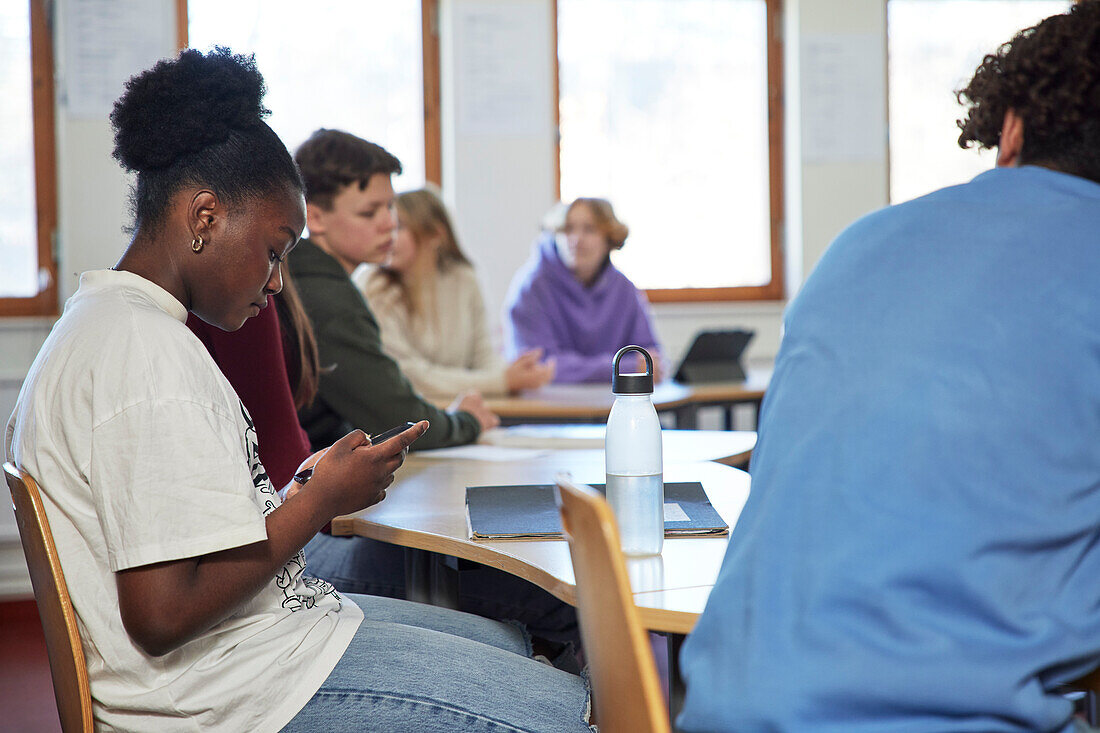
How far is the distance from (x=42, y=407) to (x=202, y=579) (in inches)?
9.5

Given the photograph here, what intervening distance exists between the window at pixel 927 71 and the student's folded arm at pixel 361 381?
11.9 ft

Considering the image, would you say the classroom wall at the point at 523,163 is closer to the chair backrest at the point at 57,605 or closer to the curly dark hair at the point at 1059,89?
the chair backrest at the point at 57,605

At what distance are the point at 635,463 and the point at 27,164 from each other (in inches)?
139

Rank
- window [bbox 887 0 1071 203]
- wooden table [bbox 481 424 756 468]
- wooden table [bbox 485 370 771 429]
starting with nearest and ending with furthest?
wooden table [bbox 481 424 756 468] < wooden table [bbox 485 370 771 429] < window [bbox 887 0 1071 203]

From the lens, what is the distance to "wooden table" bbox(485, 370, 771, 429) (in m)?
2.95

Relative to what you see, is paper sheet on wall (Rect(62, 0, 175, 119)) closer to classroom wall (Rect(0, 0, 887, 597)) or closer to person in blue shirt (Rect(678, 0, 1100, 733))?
classroom wall (Rect(0, 0, 887, 597))

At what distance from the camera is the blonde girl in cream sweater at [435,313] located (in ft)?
10.6

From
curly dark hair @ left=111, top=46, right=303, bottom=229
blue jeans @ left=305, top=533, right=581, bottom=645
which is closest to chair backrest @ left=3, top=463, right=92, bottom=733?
curly dark hair @ left=111, top=46, right=303, bottom=229

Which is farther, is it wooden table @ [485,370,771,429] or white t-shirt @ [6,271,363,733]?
wooden table @ [485,370,771,429]

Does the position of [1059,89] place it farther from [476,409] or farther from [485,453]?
[476,409]

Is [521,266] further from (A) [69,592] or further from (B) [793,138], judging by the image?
(A) [69,592]

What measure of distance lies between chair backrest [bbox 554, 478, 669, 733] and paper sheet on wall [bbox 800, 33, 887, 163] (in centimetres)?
422

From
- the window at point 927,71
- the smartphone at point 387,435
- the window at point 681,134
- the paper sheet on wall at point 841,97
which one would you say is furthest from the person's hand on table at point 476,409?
the window at point 927,71

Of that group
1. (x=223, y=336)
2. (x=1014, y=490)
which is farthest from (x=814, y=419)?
(x=223, y=336)
